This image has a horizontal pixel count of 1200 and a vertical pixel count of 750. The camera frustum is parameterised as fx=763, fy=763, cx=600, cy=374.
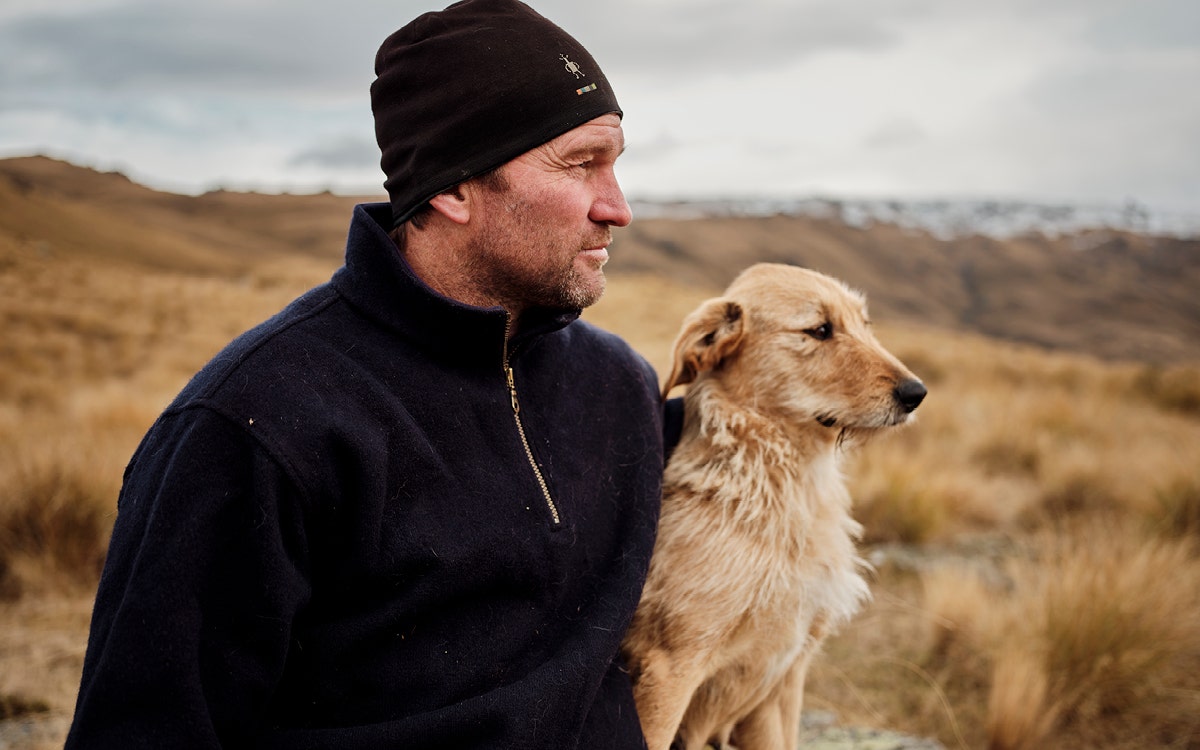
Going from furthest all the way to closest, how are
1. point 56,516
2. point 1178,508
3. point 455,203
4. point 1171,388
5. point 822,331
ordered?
point 1171,388, point 1178,508, point 56,516, point 822,331, point 455,203

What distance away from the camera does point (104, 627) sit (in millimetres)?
1698

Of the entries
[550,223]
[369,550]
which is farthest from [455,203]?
[369,550]

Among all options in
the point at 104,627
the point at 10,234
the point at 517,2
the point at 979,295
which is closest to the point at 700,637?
the point at 104,627

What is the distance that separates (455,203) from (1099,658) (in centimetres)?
432

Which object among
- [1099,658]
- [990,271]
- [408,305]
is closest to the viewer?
[408,305]

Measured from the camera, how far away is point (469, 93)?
87.7 inches

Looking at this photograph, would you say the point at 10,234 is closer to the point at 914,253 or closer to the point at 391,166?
the point at 391,166

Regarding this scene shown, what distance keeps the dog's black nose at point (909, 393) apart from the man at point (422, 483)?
1.03 metres

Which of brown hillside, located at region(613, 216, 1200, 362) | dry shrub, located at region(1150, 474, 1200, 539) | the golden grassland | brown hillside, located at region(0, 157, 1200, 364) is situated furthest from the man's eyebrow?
brown hillside, located at region(613, 216, 1200, 362)

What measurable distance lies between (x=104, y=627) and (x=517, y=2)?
2.03 m

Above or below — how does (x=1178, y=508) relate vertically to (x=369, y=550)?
below

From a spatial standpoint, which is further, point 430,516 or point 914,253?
point 914,253

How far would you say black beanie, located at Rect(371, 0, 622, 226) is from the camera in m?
2.23

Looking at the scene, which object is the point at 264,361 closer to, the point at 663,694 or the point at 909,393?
the point at 663,694
